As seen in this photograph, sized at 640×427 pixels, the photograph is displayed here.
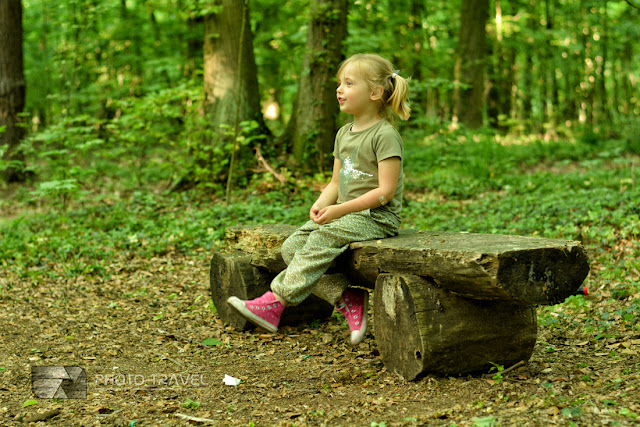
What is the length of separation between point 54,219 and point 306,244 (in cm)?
562

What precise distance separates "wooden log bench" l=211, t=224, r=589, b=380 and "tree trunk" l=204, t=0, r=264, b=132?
584 centimetres

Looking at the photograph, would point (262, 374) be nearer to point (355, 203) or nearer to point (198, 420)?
point (198, 420)

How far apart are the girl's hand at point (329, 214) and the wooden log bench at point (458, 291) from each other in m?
0.21

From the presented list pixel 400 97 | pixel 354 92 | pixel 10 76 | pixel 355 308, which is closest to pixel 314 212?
pixel 355 308

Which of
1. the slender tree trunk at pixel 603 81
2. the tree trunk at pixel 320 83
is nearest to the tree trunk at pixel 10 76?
the tree trunk at pixel 320 83

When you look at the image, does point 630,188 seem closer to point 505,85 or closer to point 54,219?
point 54,219

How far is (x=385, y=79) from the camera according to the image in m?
3.38

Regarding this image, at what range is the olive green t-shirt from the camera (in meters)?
3.26

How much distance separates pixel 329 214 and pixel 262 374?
1109 mm

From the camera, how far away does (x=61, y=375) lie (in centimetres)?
329

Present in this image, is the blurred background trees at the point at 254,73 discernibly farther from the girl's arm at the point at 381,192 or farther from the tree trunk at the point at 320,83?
the girl's arm at the point at 381,192

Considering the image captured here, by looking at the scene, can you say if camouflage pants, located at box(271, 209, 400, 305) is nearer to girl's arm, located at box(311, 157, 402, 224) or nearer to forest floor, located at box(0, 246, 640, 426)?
girl's arm, located at box(311, 157, 402, 224)

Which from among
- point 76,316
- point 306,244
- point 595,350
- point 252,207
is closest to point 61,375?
point 76,316

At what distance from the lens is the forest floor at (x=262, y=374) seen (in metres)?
2.63
